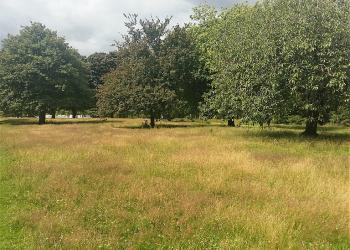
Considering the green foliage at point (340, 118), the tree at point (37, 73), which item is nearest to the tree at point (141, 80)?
the tree at point (37, 73)

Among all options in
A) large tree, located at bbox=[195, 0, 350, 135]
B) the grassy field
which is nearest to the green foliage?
large tree, located at bbox=[195, 0, 350, 135]

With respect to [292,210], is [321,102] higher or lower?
higher

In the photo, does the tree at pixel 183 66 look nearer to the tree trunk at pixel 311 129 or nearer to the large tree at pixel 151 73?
the large tree at pixel 151 73

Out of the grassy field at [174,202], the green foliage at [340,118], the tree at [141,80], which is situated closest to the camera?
the grassy field at [174,202]

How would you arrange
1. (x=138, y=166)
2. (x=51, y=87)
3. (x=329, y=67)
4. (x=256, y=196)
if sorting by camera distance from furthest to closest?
(x=51, y=87) < (x=329, y=67) < (x=138, y=166) < (x=256, y=196)

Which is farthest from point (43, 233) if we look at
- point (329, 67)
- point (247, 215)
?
point (329, 67)

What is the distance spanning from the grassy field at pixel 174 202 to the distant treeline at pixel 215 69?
10154 millimetres

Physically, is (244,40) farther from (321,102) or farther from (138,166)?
(138,166)

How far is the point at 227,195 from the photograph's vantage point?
39.9 feet

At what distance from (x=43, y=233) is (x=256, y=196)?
19.7ft

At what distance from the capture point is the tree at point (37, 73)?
5875 centimetres

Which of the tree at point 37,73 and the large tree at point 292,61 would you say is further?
the tree at point 37,73

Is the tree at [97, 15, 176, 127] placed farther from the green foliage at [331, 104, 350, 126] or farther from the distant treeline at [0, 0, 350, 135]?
the green foliage at [331, 104, 350, 126]

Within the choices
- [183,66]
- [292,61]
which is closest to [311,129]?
[292,61]
